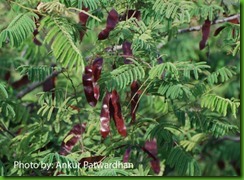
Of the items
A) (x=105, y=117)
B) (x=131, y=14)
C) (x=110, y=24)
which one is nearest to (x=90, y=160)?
(x=105, y=117)

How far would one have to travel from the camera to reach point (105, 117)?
13.6 ft

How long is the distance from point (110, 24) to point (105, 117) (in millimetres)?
544

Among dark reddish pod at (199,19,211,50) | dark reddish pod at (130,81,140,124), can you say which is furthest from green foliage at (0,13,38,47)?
dark reddish pod at (199,19,211,50)

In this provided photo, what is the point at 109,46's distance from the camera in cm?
429

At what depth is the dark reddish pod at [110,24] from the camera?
13.7ft

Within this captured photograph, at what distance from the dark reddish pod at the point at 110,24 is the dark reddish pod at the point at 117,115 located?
34cm

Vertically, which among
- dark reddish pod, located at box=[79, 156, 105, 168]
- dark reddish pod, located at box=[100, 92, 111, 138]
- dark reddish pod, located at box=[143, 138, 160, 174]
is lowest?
dark reddish pod, located at box=[143, 138, 160, 174]

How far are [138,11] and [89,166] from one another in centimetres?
103

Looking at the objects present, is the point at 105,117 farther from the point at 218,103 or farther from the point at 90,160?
the point at 218,103

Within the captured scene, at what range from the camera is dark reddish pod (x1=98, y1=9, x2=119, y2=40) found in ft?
13.7

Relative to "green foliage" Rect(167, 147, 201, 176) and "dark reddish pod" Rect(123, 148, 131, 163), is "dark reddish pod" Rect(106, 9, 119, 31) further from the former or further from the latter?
"green foliage" Rect(167, 147, 201, 176)

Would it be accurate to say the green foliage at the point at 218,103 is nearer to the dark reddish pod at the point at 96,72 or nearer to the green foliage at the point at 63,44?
the dark reddish pod at the point at 96,72

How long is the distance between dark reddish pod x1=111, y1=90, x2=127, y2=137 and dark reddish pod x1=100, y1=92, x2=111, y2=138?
0.03m

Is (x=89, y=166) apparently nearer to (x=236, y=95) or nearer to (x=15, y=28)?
(x=15, y=28)
